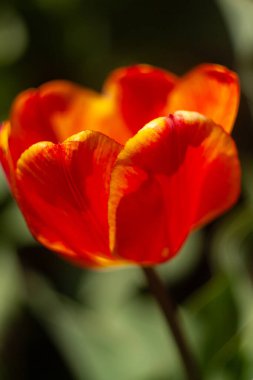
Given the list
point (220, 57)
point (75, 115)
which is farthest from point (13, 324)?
point (220, 57)

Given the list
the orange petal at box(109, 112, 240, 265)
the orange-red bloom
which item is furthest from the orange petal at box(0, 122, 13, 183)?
the orange petal at box(109, 112, 240, 265)

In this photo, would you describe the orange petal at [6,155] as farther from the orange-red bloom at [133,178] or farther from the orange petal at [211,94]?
the orange petal at [211,94]

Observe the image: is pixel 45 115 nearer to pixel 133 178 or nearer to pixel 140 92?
pixel 140 92

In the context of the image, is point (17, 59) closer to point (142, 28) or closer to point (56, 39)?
point (56, 39)

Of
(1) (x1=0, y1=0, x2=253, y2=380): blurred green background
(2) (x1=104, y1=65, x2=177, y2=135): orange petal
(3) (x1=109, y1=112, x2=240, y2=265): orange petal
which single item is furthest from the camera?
(1) (x1=0, y1=0, x2=253, y2=380): blurred green background

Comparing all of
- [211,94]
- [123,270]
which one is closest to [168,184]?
[211,94]

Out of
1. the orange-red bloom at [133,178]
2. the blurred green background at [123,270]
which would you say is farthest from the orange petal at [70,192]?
the blurred green background at [123,270]

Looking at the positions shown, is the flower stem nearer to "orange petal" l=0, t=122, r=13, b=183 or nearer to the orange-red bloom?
the orange-red bloom
